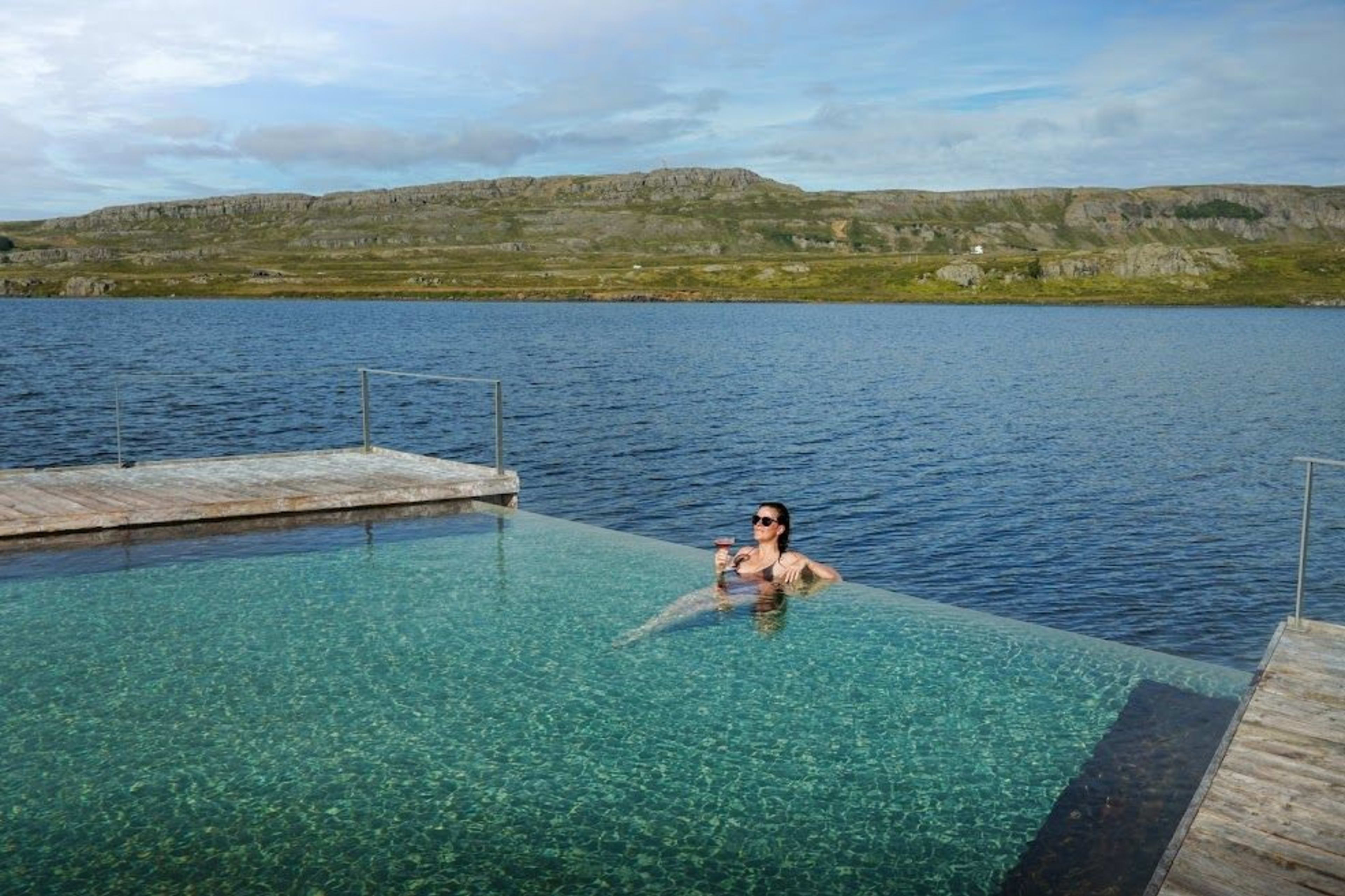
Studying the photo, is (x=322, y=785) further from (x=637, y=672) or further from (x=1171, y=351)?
(x=1171, y=351)

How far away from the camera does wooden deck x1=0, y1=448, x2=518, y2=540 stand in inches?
600

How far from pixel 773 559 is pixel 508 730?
5.93 meters

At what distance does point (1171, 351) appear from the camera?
76.4m

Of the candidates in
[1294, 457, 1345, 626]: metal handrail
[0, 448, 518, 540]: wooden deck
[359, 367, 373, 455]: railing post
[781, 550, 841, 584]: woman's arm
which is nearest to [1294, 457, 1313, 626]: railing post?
[1294, 457, 1345, 626]: metal handrail

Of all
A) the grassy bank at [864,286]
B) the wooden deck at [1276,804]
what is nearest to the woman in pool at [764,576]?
the wooden deck at [1276,804]

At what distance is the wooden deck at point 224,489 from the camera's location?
15.2 meters

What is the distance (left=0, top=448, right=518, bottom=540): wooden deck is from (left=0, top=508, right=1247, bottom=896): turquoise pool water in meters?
0.72

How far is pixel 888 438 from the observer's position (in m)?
34.2

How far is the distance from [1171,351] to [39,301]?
156 metres

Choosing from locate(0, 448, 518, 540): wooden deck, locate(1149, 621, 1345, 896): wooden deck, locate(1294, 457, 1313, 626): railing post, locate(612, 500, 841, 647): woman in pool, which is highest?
locate(1294, 457, 1313, 626): railing post

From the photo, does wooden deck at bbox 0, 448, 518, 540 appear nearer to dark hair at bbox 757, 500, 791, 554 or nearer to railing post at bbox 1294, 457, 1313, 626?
A: dark hair at bbox 757, 500, 791, 554

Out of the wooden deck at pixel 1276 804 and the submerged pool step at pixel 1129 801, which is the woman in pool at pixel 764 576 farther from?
the wooden deck at pixel 1276 804

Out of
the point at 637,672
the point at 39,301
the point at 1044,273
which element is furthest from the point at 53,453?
the point at 1044,273

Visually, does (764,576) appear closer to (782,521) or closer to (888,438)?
(782,521)
